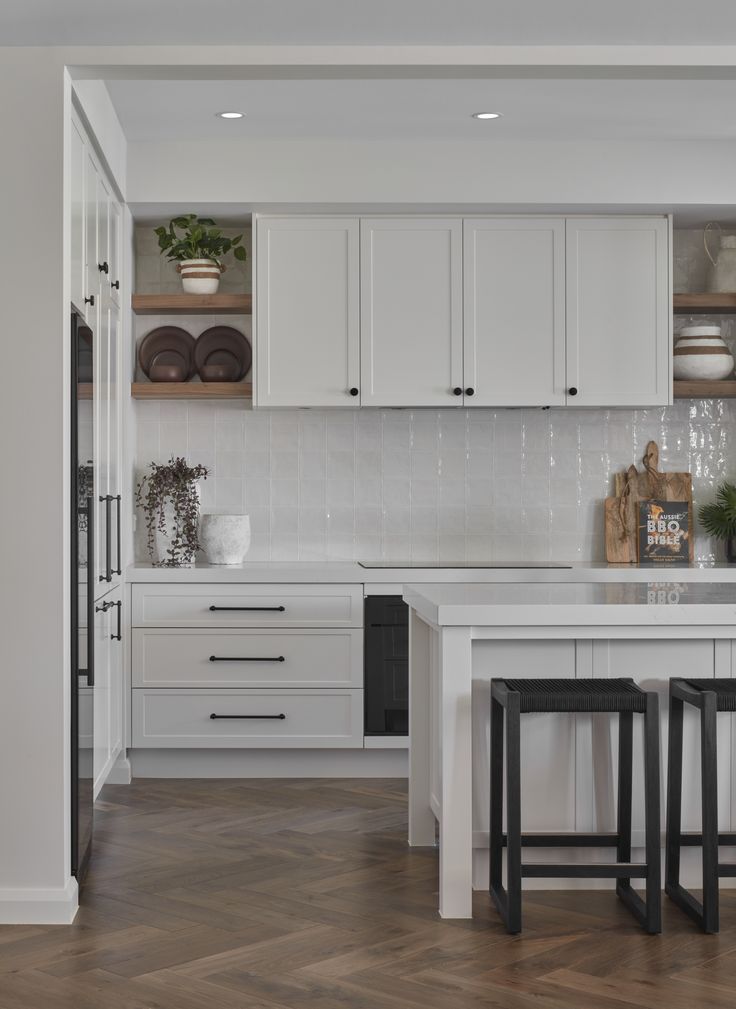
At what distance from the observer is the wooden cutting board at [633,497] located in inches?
208

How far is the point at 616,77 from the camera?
319cm

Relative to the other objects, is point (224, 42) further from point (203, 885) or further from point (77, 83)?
point (203, 885)

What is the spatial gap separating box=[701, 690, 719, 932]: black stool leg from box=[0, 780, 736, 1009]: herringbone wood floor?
0.29 ft

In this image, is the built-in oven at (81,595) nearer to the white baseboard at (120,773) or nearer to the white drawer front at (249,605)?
the white baseboard at (120,773)

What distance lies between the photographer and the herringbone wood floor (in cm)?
251

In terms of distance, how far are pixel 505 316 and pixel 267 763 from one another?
2236 mm

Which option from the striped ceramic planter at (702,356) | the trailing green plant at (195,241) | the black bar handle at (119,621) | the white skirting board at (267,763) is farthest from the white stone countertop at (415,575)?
the trailing green plant at (195,241)

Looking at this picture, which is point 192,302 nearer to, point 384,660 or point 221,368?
point 221,368

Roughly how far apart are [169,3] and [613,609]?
2.26 meters

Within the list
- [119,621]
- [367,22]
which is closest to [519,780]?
[119,621]

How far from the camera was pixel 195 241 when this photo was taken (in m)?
5.00

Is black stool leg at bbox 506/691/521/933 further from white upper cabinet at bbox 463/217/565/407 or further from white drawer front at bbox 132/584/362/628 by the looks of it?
white upper cabinet at bbox 463/217/565/407

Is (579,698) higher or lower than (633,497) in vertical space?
lower

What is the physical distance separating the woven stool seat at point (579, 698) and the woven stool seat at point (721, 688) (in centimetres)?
19
